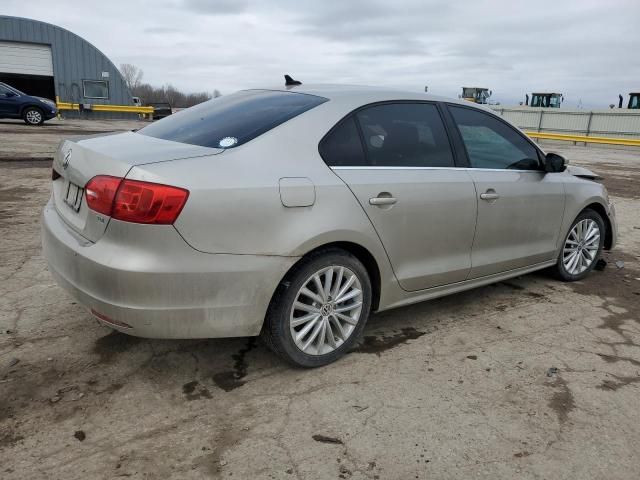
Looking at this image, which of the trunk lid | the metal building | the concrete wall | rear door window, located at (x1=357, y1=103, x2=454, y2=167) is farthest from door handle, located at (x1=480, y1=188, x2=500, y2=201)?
the metal building

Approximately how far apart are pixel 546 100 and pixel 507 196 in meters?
43.6

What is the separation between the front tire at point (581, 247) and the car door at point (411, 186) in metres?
1.54

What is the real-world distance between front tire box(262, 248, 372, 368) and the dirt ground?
14 centimetres

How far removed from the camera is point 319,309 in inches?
115

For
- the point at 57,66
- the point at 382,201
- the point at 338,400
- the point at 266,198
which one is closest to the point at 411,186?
the point at 382,201

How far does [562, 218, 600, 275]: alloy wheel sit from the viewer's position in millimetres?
4688

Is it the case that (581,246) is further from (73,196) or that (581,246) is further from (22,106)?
(22,106)

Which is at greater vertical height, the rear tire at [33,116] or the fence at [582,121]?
the fence at [582,121]

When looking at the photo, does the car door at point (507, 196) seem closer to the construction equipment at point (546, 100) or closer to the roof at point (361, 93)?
the roof at point (361, 93)

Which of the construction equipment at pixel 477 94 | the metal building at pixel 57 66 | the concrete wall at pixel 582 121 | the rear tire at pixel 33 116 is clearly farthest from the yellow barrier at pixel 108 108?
the construction equipment at pixel 477 94

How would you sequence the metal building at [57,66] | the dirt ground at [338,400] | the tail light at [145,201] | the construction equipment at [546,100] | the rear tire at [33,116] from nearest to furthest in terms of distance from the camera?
1. the dirt ground at [338,400]
2. the tail light at [145,201]
3. the rear tire at [33,116]
4. the metal building at [57,66]
5. the construction equipment at [546,100]

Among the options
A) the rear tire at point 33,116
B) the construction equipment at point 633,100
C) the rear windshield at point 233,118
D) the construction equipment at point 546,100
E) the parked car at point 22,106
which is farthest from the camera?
the construction equipment at point 546,100

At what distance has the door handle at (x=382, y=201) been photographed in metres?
3.02

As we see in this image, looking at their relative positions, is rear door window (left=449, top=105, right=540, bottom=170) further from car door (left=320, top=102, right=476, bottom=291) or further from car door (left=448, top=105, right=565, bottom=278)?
car door (left=320, top=102, right=476, bottom=291)
